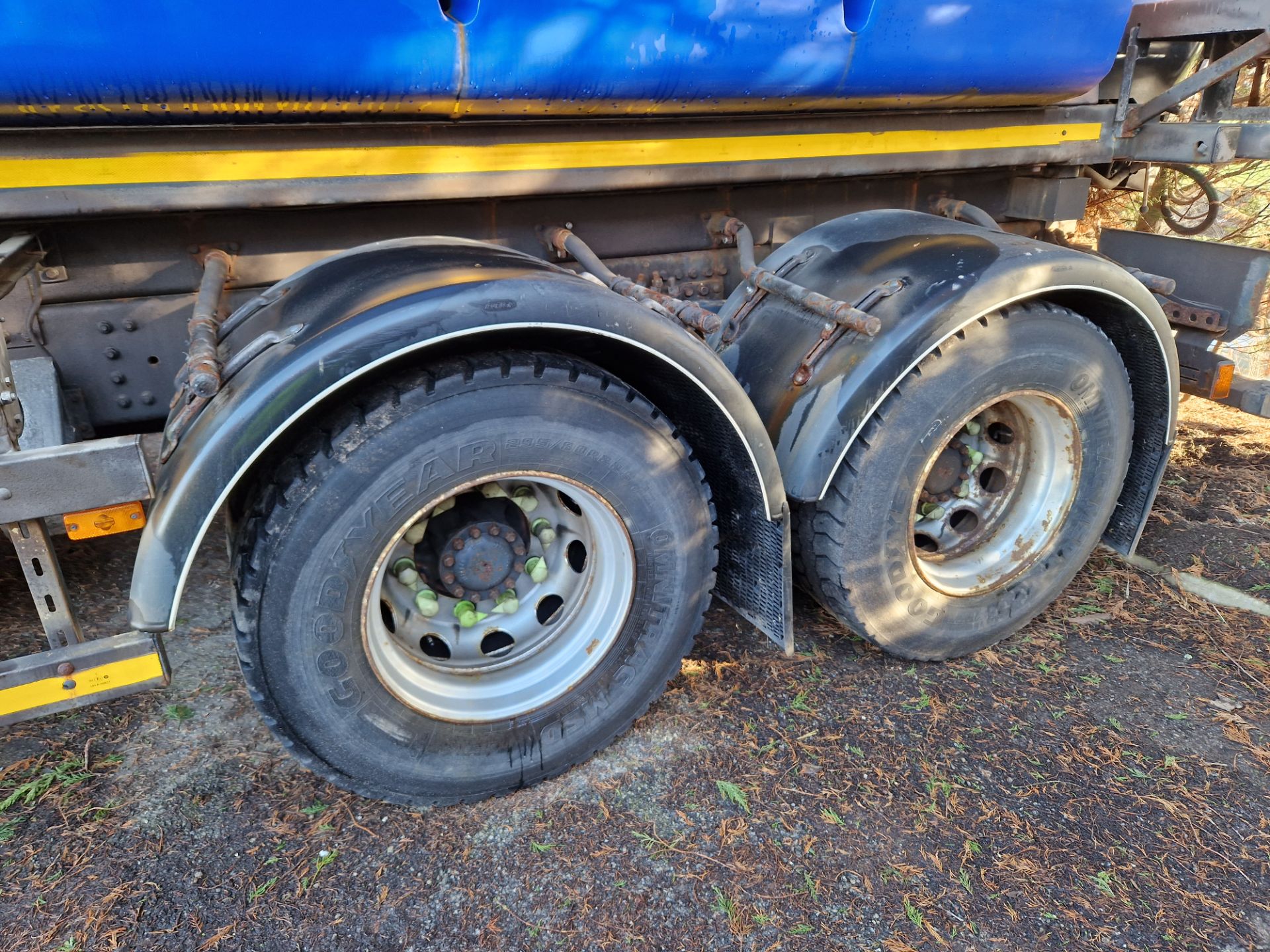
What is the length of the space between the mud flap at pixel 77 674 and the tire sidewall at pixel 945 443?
2.05 metres

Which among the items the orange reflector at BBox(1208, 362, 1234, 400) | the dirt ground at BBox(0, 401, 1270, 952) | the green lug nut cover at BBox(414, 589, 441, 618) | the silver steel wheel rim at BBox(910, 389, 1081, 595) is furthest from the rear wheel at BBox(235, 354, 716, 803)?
the orange reflector at BBox(1208, 362, 1234, 400)

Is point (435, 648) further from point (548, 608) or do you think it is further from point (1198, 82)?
point (1198, 82)

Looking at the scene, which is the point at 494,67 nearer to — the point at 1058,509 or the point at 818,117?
the point at 818,117

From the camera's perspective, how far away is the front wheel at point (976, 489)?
287 cm

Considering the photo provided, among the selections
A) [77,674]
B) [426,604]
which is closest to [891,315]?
[426,604]

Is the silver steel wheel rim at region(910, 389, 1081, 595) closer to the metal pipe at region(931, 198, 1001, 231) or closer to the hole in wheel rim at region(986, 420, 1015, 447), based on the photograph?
the hole in wheel rim at region(986, 420, 1015, 447)

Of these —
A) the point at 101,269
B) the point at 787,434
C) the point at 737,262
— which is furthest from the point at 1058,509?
the point at 101,269

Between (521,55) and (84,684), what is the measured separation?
197 cm

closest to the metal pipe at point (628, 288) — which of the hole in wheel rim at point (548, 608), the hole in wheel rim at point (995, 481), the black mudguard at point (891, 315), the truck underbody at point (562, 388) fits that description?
the truck underbody at point (562, 388)

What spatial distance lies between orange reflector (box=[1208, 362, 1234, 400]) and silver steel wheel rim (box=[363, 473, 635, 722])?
272cm

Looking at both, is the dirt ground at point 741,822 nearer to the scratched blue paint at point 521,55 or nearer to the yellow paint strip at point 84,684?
the yellow paint strip at point 84,684

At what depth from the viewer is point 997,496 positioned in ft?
11.1

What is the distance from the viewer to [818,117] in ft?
9.94

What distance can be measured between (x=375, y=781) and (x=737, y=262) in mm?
2230
